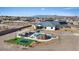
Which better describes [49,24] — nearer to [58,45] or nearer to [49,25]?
[49,25]

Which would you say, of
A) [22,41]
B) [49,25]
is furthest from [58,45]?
[22,41]

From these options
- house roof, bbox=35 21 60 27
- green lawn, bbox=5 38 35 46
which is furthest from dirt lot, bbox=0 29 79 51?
house roof, bbox=35 21 60 27

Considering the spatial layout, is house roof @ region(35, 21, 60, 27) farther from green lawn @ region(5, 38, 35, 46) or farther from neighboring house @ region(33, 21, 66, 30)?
green lawn @ region(5, 38, 35, 46)

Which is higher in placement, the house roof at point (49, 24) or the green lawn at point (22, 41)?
the house roof at point (49, 24)

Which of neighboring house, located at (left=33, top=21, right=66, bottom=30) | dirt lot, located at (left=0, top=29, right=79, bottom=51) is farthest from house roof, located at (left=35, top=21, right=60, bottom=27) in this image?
dirt lot, located at (left=0, top=29, right=79, bottom=51)

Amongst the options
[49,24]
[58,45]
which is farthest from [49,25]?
[58,45]

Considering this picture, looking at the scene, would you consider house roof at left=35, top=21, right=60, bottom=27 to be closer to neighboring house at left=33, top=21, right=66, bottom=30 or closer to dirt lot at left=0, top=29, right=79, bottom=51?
neighboring house at left=33, top=21, right=66, bottom=30

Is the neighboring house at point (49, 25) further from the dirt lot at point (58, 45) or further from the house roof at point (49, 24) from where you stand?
the dirt lot at point (58, 45)

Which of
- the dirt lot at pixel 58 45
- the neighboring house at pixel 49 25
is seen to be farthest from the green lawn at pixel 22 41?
the neighboring house at pixel 49 25

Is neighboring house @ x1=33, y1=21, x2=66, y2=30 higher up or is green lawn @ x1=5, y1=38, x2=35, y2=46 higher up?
neighboring house @ x1=33, y1=21, x2=66, y2=30

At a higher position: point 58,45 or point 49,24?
point 49,24

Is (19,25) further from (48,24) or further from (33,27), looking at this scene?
(48,24)
